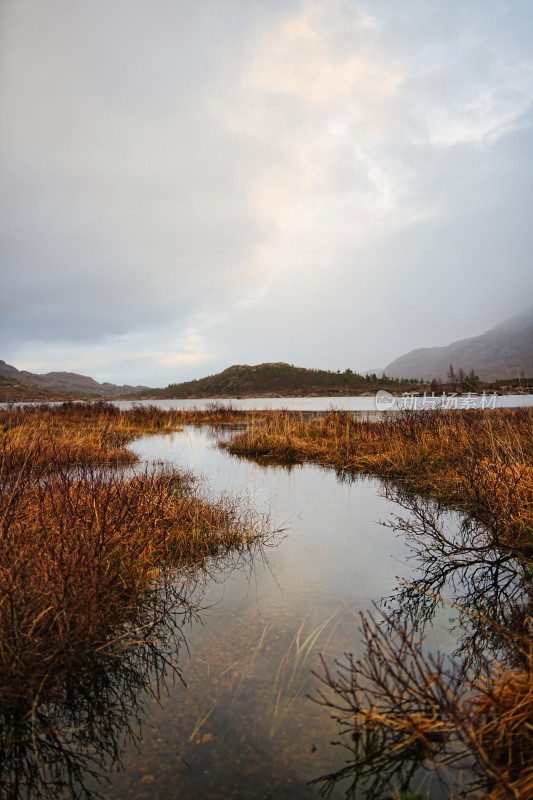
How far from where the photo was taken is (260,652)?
3.26 m

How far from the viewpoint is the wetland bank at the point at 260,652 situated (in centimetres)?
215

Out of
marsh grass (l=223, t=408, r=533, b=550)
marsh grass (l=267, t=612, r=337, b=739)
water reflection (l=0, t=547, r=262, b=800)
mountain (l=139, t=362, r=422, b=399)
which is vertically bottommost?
marsh grass (l=267, t=612, r=337, b=739)

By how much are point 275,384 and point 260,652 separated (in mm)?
97299

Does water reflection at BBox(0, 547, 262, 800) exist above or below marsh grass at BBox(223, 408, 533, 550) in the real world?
below

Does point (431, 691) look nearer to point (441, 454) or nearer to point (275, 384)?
point (441, 454)

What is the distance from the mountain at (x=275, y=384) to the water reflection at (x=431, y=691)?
81.7 metres

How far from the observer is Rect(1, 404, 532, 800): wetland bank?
2.15m

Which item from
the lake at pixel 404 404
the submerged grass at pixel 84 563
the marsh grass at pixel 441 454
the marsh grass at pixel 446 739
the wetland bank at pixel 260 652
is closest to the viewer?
the marsh grass at pixel 446 739

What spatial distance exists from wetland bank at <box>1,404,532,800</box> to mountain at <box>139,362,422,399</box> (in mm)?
80523

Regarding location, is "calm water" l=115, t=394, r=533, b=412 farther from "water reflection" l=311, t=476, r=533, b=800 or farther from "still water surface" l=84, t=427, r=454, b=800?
"water reflection" l=311, t=476, r=533, b=800

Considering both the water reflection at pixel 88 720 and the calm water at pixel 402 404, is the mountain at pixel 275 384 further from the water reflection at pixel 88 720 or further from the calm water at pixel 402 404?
the water reflection at pixel 88 720

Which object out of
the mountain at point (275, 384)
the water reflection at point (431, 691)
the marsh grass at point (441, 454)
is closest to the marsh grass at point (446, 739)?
the water reflection at point (431, 691)

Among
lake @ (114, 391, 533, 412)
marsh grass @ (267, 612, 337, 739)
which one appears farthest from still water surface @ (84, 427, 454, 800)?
lake @ (114, 391, 533, 412)

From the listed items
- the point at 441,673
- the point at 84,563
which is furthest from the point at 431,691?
the point at 84,563
